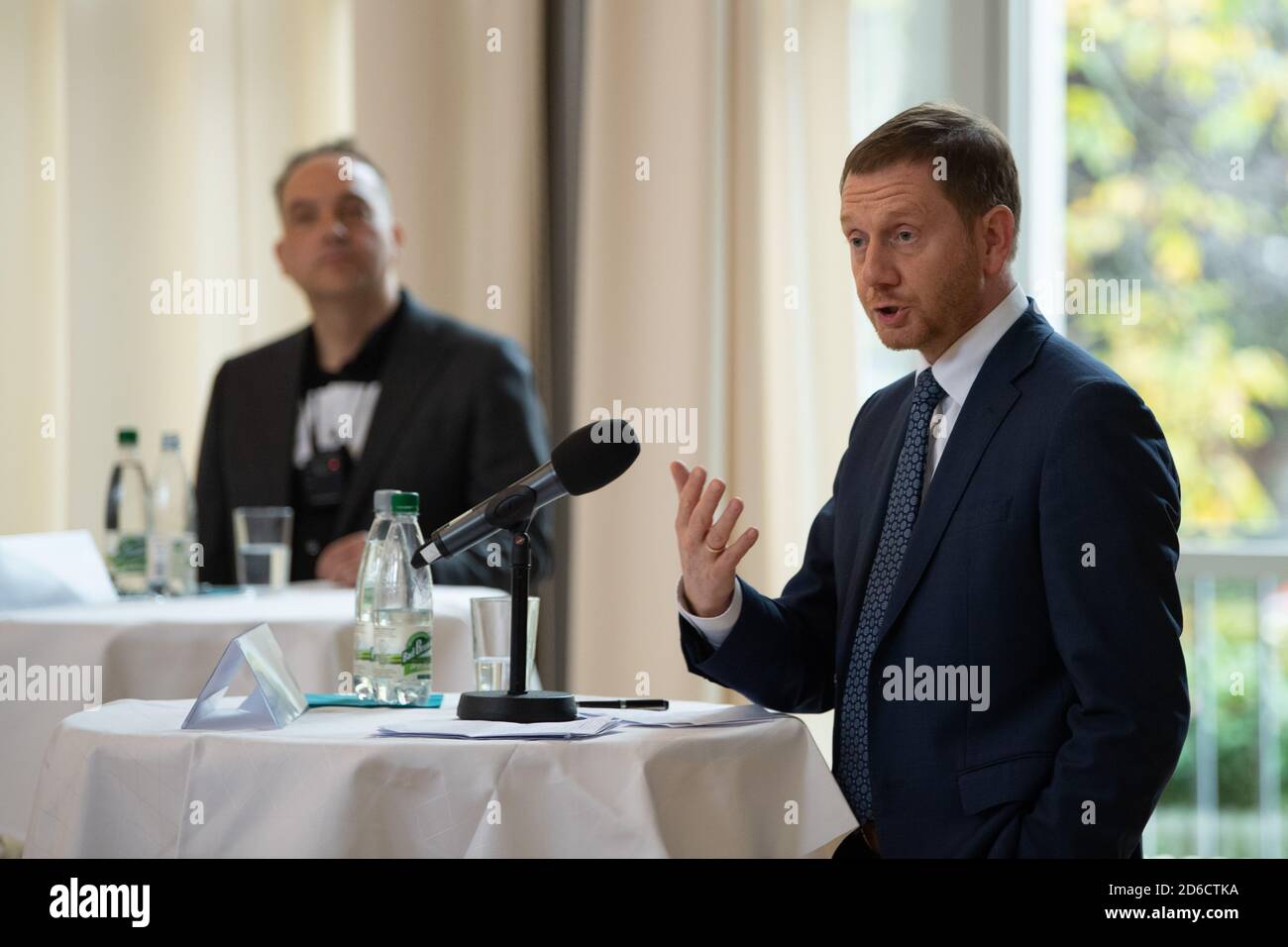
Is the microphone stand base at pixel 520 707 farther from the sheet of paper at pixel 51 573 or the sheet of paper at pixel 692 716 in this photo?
the sheet of paper at pixel 51 573

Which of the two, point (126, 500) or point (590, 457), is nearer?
point (590, 457)

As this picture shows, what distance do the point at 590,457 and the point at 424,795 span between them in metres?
0.42

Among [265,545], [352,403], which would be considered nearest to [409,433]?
[352,403]

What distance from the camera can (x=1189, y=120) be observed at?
153 inches

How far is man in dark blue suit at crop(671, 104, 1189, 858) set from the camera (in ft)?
5.66

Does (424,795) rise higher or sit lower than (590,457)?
lower

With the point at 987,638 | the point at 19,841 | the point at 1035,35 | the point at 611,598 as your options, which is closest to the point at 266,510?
the point at 19,841

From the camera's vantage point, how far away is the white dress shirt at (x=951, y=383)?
6.40 ft

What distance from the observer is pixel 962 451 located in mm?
1896

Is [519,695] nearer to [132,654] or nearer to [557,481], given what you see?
[557,481]

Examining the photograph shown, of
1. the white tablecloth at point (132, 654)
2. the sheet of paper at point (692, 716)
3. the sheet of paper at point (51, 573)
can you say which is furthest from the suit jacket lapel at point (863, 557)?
the sheet of paper at point (51, 573)

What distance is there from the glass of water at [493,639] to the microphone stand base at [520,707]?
0.06m
